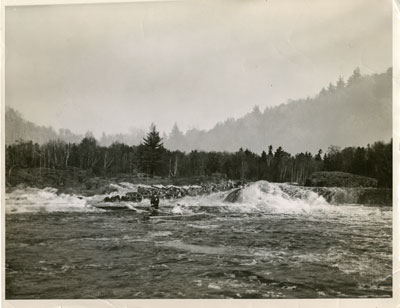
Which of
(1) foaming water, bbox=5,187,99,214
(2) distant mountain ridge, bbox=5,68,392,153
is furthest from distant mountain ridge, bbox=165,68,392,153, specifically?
(1) foaming water, bbox=5,187,99,214

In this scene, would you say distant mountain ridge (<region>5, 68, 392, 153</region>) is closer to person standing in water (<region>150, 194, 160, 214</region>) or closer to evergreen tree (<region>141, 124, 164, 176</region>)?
evergreen tree (<region>141, 124, 164, 176</region>)

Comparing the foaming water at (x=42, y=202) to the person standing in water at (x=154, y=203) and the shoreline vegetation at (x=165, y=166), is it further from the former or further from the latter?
the person standing in water at (x=154, y=203)

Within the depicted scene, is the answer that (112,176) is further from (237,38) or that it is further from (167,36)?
(237,38)

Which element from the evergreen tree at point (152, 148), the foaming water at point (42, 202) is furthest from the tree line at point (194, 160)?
the foaming water at point (42, 202)

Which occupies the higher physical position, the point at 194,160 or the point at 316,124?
the point at 316,124

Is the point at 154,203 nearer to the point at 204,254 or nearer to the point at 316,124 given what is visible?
the point at 204,254

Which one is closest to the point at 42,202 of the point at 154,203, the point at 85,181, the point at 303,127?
the point at 85,181

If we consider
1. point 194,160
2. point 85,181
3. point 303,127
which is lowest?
point 85,181
